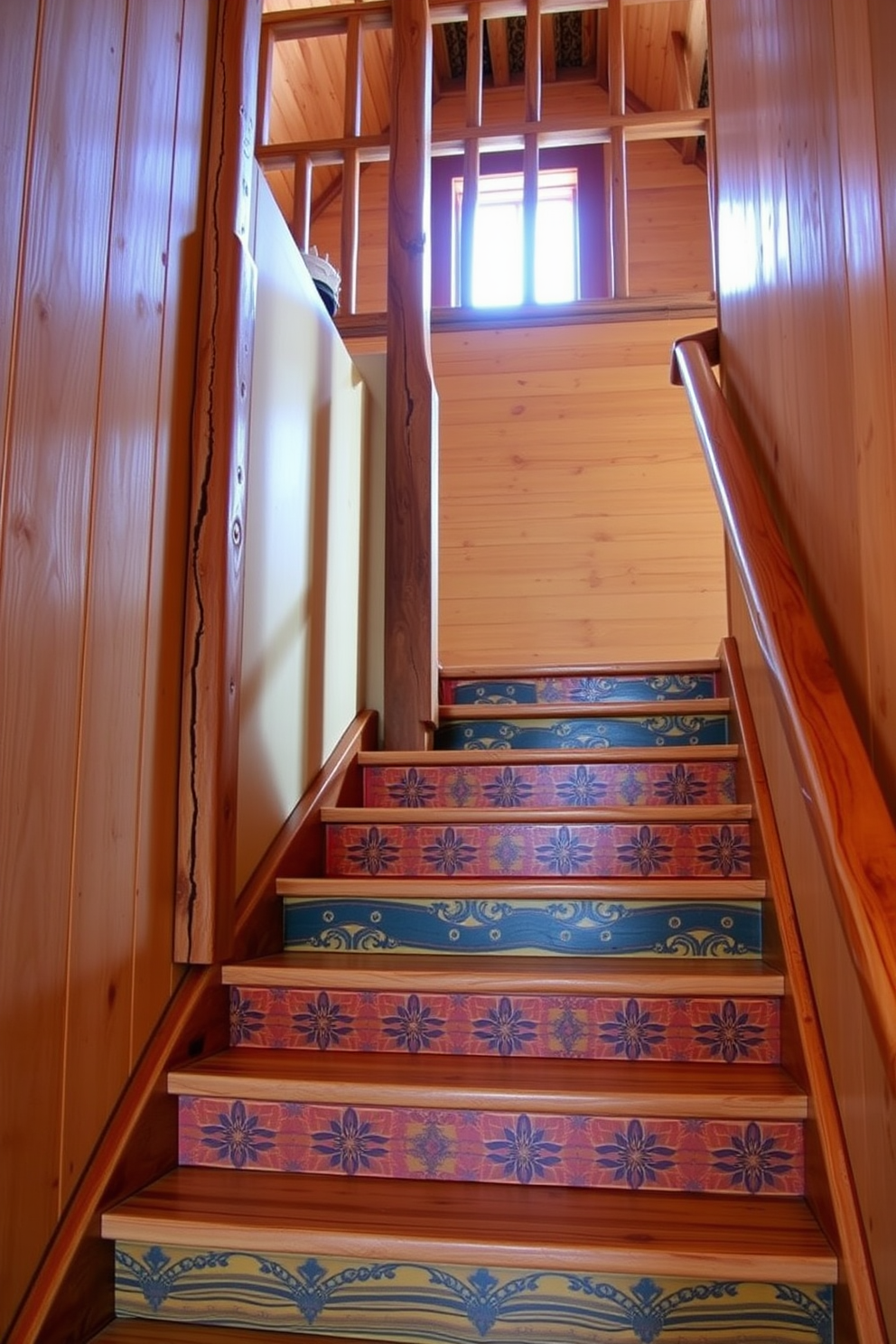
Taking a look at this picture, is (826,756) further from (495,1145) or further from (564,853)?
(564,853)

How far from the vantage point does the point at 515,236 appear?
4.93 meters

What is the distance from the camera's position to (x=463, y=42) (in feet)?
17.1

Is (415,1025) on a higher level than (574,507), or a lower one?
lower

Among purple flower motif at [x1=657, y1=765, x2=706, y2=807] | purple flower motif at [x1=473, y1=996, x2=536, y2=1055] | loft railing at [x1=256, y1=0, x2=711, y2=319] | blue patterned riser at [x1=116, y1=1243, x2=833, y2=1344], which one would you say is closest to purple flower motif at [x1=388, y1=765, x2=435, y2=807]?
purple flower motif at [x1=657, y1=765, x2=706, y2=807]

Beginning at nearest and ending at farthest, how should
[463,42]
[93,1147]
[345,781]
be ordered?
[93,1147], [345,781], [463,42]

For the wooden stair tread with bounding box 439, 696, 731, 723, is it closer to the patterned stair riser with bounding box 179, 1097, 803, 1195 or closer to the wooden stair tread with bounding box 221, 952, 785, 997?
the wooden stair tread with bounding box 221, 952, 785, 997

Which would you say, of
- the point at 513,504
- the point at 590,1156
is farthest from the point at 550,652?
the point at 590,1156

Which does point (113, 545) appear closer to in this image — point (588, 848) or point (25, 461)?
point (25, 461)

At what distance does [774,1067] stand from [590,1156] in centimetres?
33

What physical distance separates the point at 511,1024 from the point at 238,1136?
439mm

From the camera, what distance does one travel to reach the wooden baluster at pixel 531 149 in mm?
3514

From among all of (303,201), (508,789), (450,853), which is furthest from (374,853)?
(303,201)

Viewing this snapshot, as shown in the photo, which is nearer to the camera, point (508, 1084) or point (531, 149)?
point (508, 1084)

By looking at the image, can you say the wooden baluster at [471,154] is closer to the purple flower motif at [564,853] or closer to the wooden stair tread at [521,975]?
the purple flower motif at [564,853]
